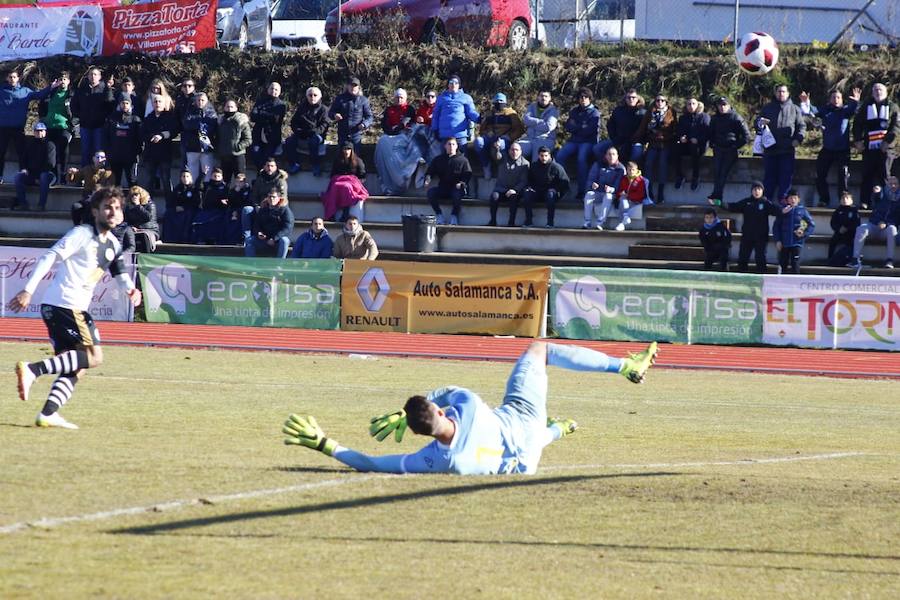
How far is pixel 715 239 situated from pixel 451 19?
1232 cm

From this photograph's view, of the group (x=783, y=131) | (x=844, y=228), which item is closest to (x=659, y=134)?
(x=783, y=131)

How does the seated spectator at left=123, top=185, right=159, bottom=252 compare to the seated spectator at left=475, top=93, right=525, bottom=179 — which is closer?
the seated spectator at left=123, top=185, right=159, bottom=252

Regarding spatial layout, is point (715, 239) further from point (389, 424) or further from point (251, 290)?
point (389, 424)

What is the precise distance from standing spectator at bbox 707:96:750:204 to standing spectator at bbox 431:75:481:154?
194 inches

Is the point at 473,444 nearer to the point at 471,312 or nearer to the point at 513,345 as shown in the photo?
the point at 513,345

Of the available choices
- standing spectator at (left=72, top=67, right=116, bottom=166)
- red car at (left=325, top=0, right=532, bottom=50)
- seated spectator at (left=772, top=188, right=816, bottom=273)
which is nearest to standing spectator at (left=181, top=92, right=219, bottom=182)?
standing spectator at (left=72, top=67, right=116, bottom=166)

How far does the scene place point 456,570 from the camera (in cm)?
636

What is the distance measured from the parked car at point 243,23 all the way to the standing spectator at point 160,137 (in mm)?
5287

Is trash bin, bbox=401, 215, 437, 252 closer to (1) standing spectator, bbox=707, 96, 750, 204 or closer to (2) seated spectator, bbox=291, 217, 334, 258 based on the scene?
(2) seated spectator, bbox=291, 217, 334, 258

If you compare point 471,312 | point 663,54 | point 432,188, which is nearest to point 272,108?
point 432,188

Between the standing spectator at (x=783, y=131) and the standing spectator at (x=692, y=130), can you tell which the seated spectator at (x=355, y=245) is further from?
the standing spectator at (x=783, y=131)

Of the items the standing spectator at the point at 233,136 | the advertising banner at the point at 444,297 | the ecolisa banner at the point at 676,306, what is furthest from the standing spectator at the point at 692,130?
the standing spectator at the point at 233,136

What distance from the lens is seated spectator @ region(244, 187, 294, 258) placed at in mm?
24562

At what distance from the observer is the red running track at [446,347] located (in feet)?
63.0
